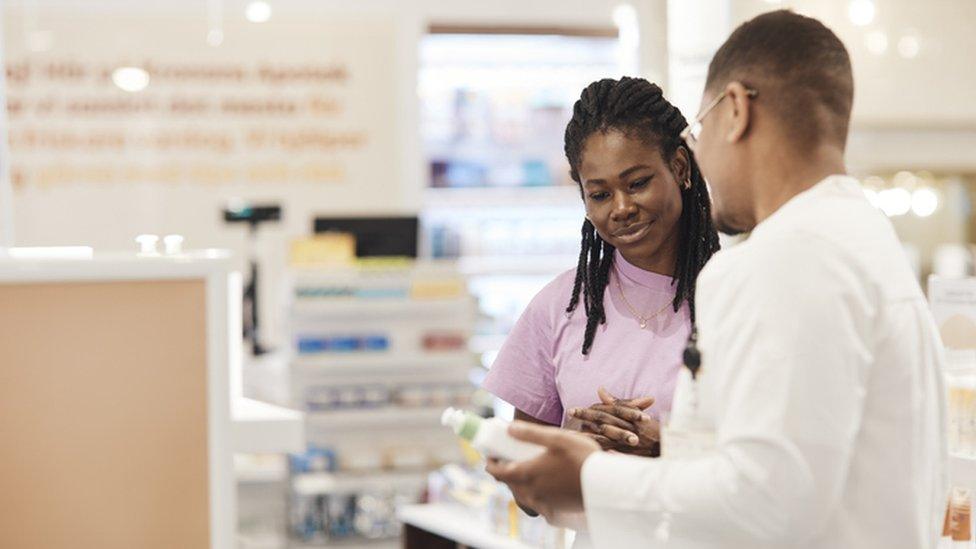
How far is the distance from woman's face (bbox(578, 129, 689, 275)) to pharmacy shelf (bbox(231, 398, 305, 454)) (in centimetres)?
113

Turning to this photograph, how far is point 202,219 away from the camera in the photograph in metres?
6.98

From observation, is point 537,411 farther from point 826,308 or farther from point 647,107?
point 826,308

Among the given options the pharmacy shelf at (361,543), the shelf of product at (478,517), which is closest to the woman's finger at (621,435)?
the shelf of product at (478,517)

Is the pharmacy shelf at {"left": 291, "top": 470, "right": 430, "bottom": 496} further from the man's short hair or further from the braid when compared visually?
the man's short hair

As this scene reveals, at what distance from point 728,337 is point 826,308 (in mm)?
98

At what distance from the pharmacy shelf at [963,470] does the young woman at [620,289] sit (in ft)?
2.85

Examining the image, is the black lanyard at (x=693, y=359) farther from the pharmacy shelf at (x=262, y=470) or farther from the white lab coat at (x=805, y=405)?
the pharmacy shelf at (x=262, y=470)

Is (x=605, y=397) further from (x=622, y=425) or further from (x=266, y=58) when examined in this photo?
(x=266, y=58)

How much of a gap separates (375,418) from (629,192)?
405cm

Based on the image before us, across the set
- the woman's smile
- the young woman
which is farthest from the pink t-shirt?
the woman's smile

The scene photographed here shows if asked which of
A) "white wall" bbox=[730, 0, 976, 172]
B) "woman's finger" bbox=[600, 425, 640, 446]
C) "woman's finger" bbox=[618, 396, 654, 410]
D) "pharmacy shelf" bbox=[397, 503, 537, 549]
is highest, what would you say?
"white wall" bbox=[730, 0, 976, 172]

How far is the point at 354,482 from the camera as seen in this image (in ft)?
18.2

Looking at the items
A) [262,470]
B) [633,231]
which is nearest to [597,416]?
[633,231]

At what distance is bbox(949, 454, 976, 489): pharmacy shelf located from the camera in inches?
92.3
